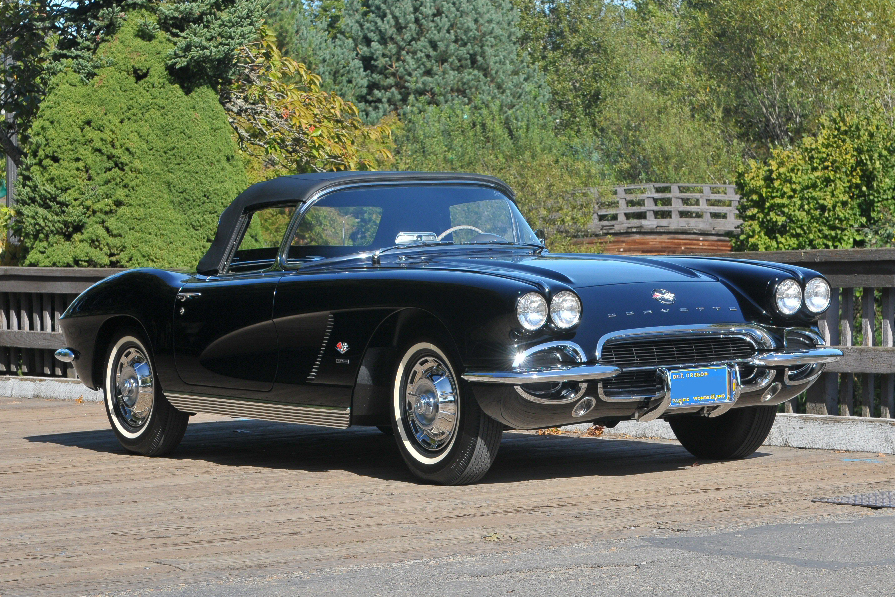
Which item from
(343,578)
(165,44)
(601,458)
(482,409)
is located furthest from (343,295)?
(165,44)

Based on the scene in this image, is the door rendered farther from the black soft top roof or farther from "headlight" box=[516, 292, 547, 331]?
"headlight" box=[516, 292, 547, 331]

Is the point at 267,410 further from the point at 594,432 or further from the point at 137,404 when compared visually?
the point at 594,432

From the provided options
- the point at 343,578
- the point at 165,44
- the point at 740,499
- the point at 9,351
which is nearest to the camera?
the point at 343,578

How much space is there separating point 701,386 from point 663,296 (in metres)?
0.48

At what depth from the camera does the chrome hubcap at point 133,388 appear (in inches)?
351

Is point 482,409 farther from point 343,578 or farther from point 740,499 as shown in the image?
point 343,578

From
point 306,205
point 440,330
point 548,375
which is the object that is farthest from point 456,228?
point 548,375

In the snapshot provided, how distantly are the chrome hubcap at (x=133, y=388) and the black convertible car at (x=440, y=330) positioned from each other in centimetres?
1

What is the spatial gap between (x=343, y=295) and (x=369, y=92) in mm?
45397

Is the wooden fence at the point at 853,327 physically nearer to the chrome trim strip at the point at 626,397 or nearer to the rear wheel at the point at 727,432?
the rear wheel at the point at 727,432

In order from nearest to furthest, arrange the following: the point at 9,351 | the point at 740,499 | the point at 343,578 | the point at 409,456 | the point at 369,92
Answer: the point at 343,578 < the point at 740,499 < the point at 409,456 < the point at 9,351 < the point at 369,92

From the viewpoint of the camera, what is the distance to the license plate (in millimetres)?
6898

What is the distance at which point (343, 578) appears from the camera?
16.1ft

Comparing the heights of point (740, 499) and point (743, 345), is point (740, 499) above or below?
below
